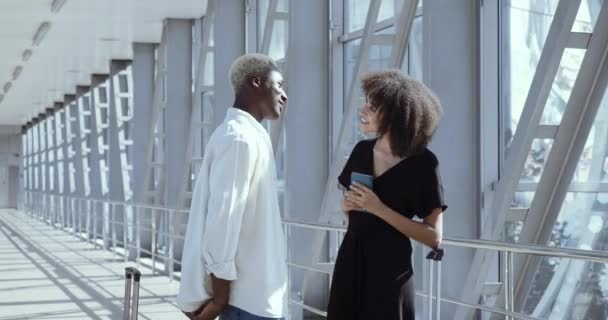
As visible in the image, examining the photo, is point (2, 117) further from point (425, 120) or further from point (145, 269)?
point (425, 120)

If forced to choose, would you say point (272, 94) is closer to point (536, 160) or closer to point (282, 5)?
point (536, 160)

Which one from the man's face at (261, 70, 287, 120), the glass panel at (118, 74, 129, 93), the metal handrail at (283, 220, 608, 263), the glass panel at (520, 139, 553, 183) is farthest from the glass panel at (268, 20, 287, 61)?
the glass panel at (118, 74, 129, 93)

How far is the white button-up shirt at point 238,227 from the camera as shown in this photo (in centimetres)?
170

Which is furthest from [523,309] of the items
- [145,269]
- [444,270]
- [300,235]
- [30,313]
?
[145,269]

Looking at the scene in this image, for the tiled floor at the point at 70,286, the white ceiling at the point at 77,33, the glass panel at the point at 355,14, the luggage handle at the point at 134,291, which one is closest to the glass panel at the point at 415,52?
the glass panel at the point at 355,14

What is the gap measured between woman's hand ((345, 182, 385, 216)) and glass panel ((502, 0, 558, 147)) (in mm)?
2658

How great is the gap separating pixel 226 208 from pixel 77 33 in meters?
9.48

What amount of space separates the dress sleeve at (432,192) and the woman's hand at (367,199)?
0.25 ft

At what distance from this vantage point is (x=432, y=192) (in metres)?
1.66

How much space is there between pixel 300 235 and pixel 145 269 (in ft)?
10.3

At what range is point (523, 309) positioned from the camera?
3.92m

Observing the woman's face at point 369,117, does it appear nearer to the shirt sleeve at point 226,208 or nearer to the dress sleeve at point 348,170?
the dress sleeve at point 348,170

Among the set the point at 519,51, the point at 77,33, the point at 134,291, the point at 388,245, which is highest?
the point at 77,33

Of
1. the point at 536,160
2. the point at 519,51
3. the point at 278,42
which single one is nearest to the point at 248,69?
the point at 536,160
